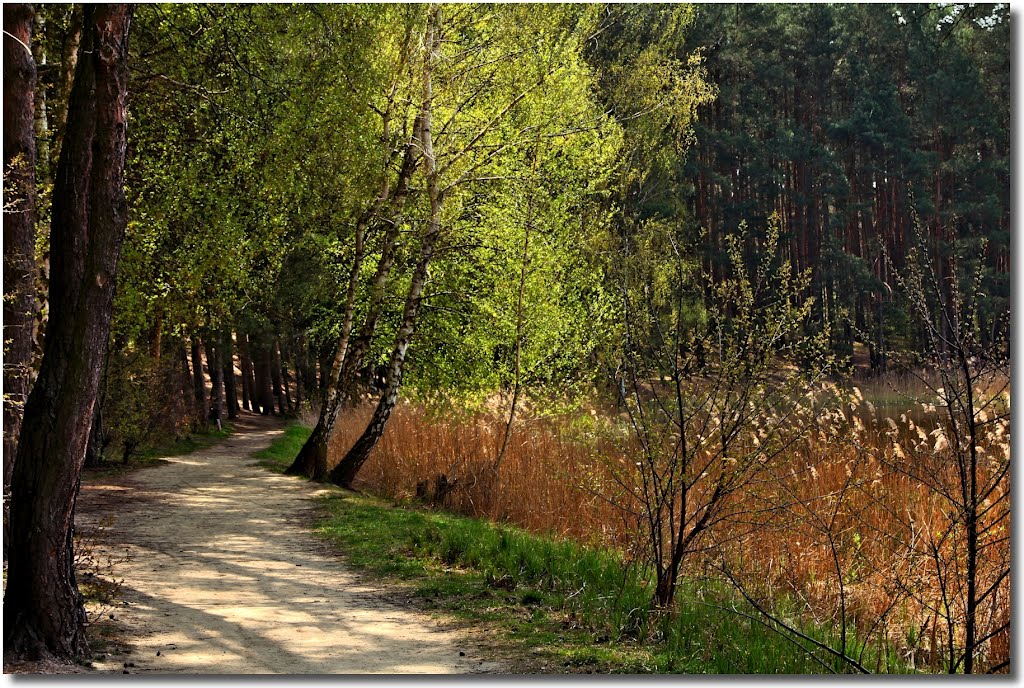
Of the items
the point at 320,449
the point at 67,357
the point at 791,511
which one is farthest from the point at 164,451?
the point at 67,357

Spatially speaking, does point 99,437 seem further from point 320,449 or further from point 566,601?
point 566,601

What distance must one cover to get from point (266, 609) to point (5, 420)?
207 cm

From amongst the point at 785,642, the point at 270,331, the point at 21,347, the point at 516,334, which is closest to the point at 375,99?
the point at 516,334

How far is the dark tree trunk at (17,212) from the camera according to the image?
20.2 ft

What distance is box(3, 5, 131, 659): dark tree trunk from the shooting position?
5145 mm

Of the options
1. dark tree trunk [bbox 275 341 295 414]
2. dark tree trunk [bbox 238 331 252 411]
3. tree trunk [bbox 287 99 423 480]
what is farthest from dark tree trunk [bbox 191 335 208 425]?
tree trunk [bbox 287 99 423 480]

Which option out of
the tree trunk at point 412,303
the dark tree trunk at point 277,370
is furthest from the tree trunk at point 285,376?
the tree trunk at point 412,303

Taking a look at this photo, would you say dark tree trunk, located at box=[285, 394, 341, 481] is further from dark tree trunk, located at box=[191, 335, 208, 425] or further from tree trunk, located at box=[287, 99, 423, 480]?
dark tree trunk, located at box=[191, 335, 208, 425]

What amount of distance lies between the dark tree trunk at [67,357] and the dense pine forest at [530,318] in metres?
0.01

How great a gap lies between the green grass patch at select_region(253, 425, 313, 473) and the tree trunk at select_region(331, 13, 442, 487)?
87.4 inches

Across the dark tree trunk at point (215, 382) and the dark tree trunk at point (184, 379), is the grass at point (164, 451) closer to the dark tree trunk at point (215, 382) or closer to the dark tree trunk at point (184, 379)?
the dark tree trunk at point (215, 382)

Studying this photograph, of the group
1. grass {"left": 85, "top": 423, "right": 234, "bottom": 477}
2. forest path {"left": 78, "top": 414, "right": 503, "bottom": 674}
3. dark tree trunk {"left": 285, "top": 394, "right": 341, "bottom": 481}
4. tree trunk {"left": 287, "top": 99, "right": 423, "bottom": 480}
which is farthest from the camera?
grass {"left": 85, "top": 423, "right": 234, "bottom": 477}

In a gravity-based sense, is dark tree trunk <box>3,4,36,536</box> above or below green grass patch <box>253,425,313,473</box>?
above

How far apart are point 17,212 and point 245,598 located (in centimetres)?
293
